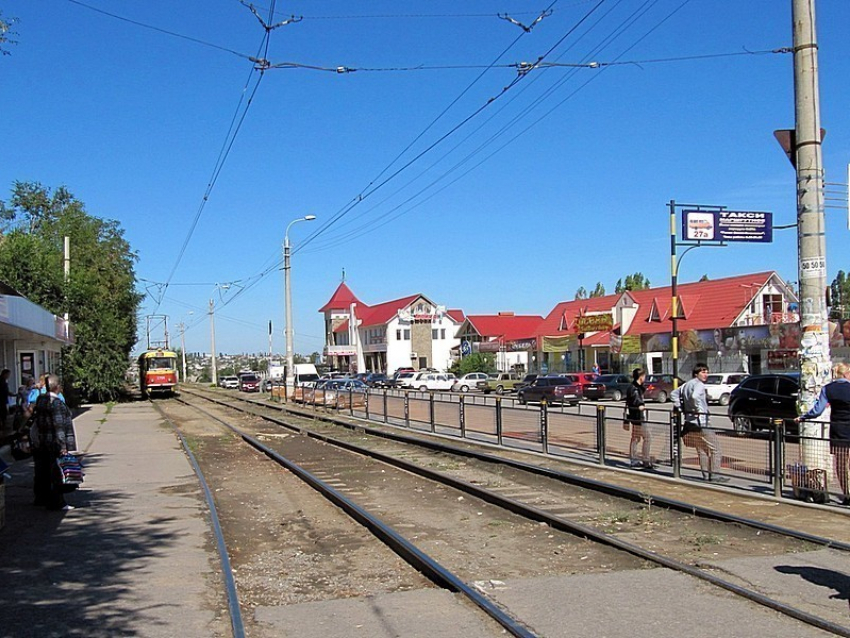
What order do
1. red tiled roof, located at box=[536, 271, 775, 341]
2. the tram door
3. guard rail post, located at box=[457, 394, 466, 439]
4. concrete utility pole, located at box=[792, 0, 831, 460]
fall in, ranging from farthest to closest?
red tiled roof, located at box=[536, 271, 775, 341] < the tram door < guard rail post, located at box=[457, 394, 466, 439] < concrete utility pole, located at box=[792, 0, 831, 460]

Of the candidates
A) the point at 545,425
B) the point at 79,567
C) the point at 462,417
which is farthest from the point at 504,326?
the point at 79,567

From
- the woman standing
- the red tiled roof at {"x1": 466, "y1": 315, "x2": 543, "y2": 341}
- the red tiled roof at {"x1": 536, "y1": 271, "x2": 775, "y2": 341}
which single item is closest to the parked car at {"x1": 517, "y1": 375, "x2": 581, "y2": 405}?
the red tiled roof at {"x1": 536, "y1": 271, "x2": 775, "y2": 341}

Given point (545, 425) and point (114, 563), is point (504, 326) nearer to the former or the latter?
point (545, 425)

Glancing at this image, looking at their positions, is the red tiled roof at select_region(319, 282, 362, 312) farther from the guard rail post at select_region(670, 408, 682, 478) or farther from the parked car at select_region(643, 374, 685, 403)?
the guard rail post at select_region(670, 408, 682, 478)

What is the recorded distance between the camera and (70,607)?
22.7 ft

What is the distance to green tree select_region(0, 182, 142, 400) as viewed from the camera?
41625mm

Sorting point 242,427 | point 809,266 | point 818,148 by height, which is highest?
point 818,148

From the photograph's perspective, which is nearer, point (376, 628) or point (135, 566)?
point (376, 628)

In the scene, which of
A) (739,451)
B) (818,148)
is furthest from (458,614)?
(818,148)

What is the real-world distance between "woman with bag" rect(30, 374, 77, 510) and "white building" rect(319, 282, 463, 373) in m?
86.3

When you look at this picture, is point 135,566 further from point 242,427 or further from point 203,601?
point 242,427

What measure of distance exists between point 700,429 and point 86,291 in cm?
4165

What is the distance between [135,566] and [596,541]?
4.69m

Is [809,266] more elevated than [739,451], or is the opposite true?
[809,266]
